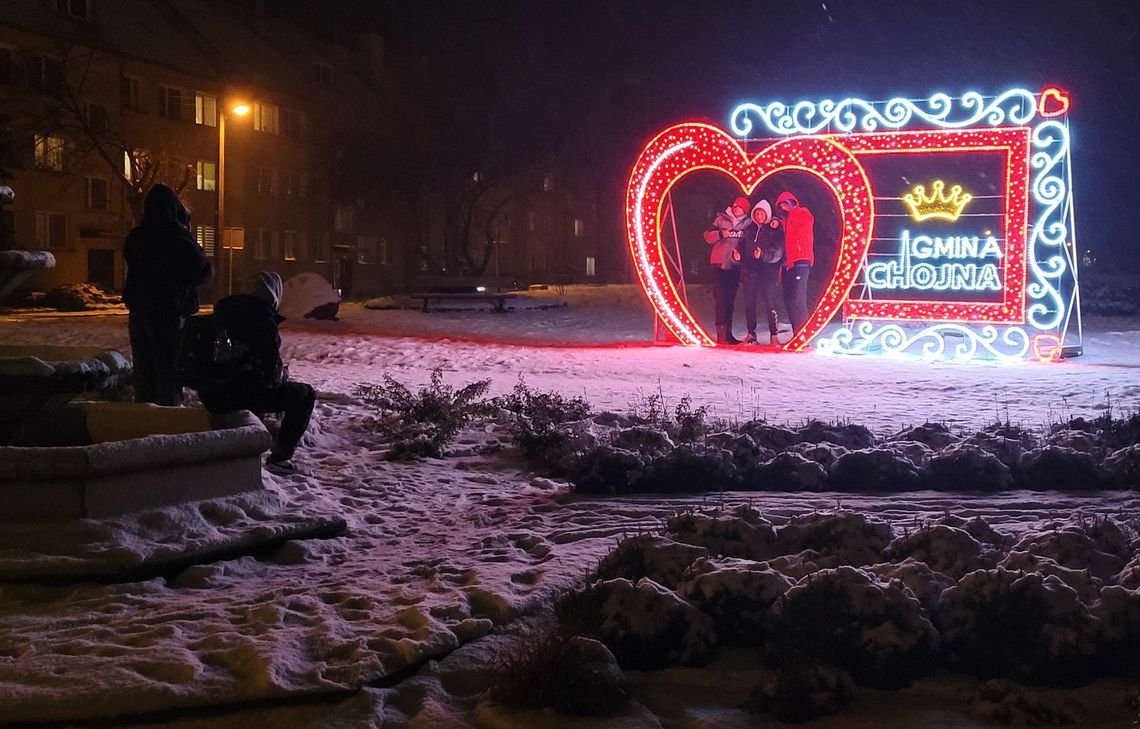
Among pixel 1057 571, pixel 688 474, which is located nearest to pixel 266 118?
pixel 688 474

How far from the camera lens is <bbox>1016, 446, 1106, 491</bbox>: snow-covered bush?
827 centimetres

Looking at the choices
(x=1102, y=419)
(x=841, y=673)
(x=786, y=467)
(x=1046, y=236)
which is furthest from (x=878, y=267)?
(x=841, y=673)

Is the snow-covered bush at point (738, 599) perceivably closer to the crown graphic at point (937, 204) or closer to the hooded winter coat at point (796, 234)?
the crown graphic at point (937, 204)

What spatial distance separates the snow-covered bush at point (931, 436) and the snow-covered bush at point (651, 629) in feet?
16.5

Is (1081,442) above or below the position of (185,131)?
below

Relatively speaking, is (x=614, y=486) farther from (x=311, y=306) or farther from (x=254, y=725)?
(x=311, y=306)

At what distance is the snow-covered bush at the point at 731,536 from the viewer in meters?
5.83

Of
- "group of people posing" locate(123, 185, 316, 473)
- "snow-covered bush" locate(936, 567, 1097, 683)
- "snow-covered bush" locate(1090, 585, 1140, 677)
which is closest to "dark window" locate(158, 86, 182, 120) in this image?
"group of people posing" locate(123, 185, 316, 473)

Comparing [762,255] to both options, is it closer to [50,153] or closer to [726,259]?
[726,259]

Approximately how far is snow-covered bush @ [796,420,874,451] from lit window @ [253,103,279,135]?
4318 centimetres

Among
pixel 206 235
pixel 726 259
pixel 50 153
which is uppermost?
pixel 50 153

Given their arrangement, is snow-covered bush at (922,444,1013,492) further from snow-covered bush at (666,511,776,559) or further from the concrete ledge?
the concrete ledge

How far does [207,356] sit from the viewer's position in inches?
320

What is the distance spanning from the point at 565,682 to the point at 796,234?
54.6 feet
